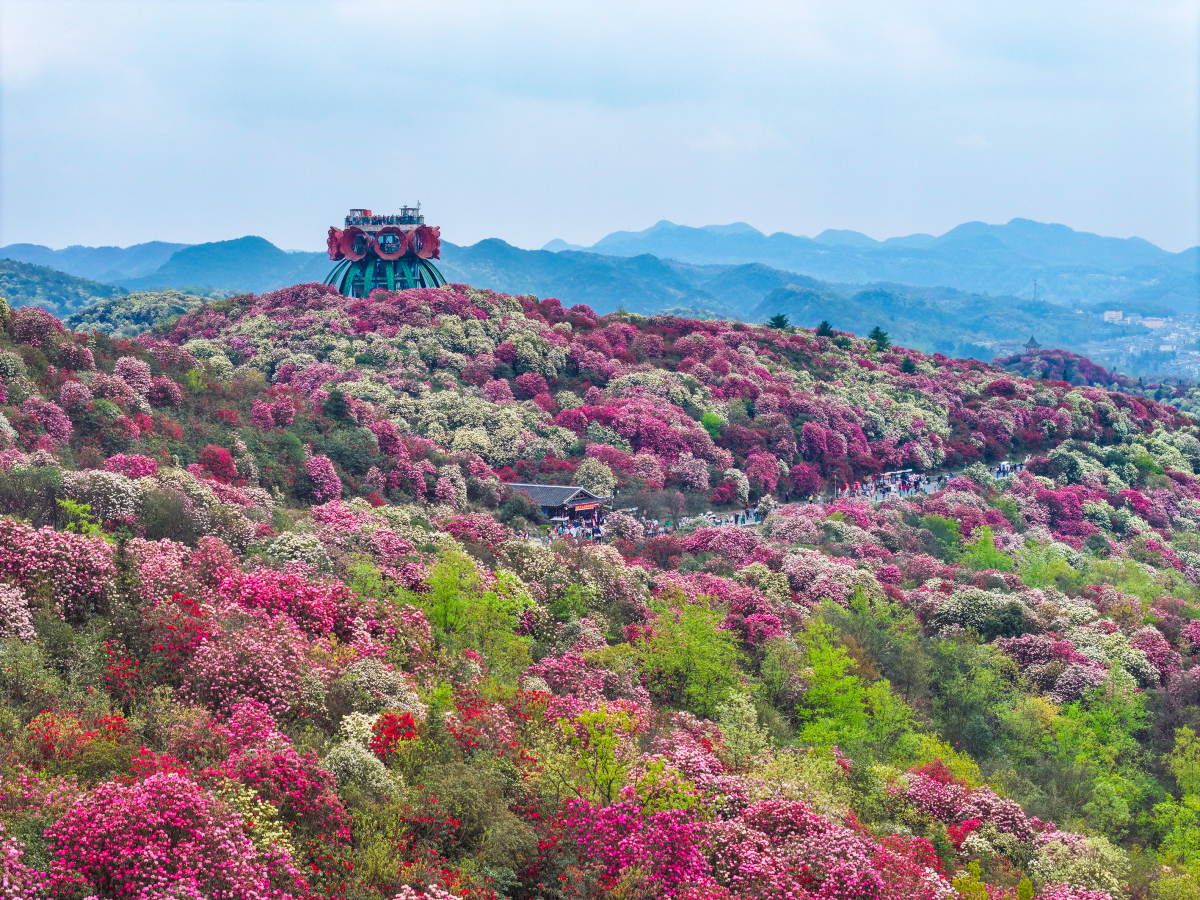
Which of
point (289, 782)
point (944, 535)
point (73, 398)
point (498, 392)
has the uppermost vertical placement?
point (73, 398)

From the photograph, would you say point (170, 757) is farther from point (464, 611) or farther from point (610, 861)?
point (464, 611)

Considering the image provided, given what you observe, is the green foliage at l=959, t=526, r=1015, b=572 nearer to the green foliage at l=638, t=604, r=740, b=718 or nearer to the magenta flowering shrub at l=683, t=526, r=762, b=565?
the magenta flowering shrub at l=683, t=526, r=762, b=565

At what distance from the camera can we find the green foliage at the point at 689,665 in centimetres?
2512

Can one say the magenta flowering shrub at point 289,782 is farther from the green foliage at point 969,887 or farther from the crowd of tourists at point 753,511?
the crowd of tourists at point 753,511

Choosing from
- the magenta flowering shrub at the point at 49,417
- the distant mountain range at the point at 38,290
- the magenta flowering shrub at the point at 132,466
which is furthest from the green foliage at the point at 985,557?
the distant mountain range at the point at 38,290

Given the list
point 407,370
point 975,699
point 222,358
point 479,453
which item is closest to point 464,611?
point 975,699

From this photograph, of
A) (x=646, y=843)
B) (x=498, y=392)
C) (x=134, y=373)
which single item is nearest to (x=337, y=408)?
(x=134, y=373)

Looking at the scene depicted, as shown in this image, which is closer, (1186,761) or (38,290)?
(1186,761)

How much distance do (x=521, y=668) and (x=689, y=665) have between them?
4.58 meters

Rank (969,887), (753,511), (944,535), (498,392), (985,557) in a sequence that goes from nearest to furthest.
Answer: (969,887), (985,557), (944,535), (753,511), (498,392)

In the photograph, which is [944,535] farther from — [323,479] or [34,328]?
[34,328]

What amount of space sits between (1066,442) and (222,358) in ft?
198

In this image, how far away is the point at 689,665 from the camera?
25453 mm

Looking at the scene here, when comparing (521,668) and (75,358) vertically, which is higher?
(75,358)
